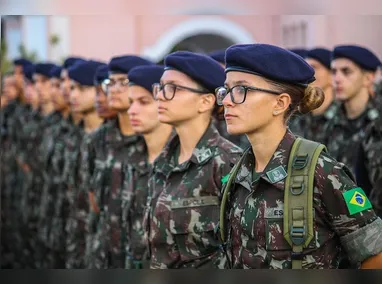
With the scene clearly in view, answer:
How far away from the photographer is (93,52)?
24766mm

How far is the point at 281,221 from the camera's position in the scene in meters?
3.82

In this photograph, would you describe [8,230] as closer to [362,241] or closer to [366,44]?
[366,44]

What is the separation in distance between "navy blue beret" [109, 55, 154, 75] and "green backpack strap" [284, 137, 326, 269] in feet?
10.8

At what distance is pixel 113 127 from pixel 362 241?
367 centimetres

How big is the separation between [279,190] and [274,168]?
0.10 m

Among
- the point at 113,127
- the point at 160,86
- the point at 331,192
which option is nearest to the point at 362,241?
the point at 331,192

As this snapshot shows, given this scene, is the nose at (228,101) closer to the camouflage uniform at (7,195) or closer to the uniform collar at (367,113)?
the uniform collar at (367,113)

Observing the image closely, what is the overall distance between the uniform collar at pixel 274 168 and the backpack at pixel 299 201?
5 centimetres

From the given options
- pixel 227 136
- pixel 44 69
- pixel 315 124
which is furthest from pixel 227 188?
pixel 44 69

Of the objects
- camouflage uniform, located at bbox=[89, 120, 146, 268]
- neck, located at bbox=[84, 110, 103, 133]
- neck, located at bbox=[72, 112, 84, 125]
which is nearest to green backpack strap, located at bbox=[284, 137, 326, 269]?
camouflage uniform, located at bbox=[89, 120, 146, 268]

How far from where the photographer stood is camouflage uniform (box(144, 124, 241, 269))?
4844 mm

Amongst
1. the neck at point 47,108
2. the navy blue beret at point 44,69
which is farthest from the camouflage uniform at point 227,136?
the neck at point 47,108

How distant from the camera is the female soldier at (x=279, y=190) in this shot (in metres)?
3.74

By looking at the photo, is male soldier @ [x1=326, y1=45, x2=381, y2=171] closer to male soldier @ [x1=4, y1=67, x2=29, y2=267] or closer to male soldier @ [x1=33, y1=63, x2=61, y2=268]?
male soldier @ [x1=33, y1=63, x2=61, y2=268]
